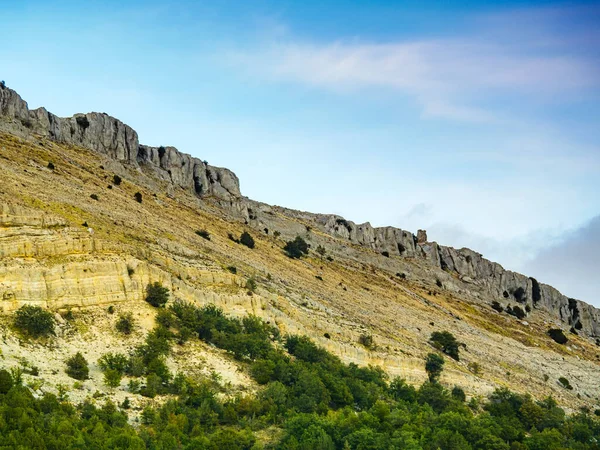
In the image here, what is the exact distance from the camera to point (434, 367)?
2579 inches

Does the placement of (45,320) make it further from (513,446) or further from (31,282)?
(513,446)

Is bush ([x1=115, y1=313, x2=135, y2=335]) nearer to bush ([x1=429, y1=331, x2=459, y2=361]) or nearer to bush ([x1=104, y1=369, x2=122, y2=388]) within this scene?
bush ([x1=104, y1=369, x2=122, y2=388])

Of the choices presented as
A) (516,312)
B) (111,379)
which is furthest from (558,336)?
(111,379)

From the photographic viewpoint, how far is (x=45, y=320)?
4216cm

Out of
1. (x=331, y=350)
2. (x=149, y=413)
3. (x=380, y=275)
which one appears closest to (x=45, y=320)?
(x=149, y=413)

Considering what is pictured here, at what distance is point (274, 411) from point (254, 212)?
223ft

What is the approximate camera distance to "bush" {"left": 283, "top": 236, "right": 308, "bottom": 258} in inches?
3688

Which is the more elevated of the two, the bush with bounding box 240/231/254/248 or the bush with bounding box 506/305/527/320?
the bush with bounding box 506/305/527/320

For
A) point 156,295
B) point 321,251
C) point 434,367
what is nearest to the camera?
point 156,295

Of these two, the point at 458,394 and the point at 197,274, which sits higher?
the point at 197,274

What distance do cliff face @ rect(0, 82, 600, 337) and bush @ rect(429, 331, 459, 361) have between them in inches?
1536

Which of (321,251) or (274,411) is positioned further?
(321,251)

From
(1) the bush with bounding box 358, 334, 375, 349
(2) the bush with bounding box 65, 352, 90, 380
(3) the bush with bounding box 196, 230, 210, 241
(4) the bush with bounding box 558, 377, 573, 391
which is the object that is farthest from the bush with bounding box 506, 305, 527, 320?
(2) the bush with bounding box 65, 352, 90, 380

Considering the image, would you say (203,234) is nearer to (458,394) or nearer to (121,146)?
(121,146)
